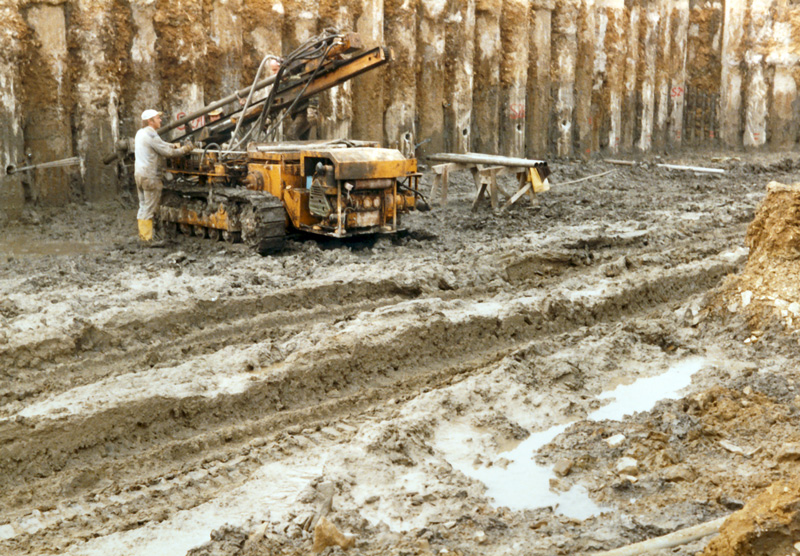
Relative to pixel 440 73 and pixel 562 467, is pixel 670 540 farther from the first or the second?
pixel 440 73

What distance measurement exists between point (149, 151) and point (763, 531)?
Answer: 9.22m

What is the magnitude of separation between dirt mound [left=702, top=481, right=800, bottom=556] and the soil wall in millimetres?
11015

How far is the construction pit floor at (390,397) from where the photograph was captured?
430 cm

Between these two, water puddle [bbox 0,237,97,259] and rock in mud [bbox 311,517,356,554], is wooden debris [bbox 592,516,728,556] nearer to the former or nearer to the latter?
rock in mud [bbox 311,517,356,554]

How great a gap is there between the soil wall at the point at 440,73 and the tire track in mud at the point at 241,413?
7360mm

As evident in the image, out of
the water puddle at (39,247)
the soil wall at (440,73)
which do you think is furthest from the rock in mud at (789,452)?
the soil wall at (440,73)

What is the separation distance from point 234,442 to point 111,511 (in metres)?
1.04

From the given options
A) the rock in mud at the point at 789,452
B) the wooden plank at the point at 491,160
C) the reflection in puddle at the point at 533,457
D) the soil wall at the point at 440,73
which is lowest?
the reflection in puddle at the point at 533,457

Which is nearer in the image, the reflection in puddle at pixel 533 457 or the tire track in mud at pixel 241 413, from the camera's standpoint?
the reflection in puddle at pixel 533 457

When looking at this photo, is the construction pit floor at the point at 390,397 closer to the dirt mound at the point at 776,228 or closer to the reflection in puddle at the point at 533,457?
the reflection in puddle at the point at 533,457

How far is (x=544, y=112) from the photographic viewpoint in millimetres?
19062

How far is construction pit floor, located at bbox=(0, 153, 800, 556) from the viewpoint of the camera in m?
4.30

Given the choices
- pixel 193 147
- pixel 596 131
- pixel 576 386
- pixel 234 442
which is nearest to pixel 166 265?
pixel 193 147

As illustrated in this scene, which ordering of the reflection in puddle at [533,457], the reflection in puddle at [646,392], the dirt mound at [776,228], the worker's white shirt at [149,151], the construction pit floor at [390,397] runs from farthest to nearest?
the worker's white shirt at [149,151] < the dirt mound at [776,228] < the reflection in puddle at [646,392] < the reflection in puddle at [533,457] < the construction pit floor at [390,397]
